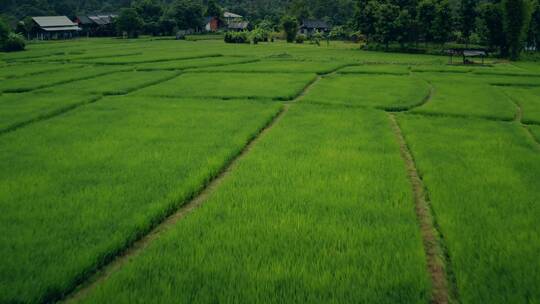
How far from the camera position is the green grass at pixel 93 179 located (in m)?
4.30

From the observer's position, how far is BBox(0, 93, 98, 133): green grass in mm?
11328

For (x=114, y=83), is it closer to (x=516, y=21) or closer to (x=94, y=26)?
(x=516, y=21)

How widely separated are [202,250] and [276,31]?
234ft

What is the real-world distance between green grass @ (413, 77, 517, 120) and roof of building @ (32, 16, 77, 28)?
63.4 meters

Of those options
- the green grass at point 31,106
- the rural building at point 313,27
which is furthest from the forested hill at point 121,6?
the green grass at point 31,106

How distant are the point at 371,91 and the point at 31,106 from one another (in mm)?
12845

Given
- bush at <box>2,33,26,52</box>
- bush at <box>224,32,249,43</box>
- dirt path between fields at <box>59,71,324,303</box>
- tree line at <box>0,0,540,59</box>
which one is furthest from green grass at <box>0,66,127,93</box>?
bush at <box>224,32,249,43</box>

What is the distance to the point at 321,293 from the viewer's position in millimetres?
3801

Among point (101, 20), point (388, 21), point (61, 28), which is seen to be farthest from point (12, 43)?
point (388, 21)

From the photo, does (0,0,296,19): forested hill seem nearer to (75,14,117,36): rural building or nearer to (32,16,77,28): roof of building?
(32,16,77,28): roof of building

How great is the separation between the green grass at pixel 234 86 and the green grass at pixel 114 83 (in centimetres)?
73

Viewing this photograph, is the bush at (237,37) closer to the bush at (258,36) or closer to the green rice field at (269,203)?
the bush at (258,36)

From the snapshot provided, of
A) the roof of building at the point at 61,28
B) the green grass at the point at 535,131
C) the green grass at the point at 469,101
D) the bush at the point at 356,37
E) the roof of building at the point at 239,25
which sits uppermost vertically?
the roof of building at the point at 239,25

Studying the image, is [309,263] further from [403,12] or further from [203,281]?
[403,12]
